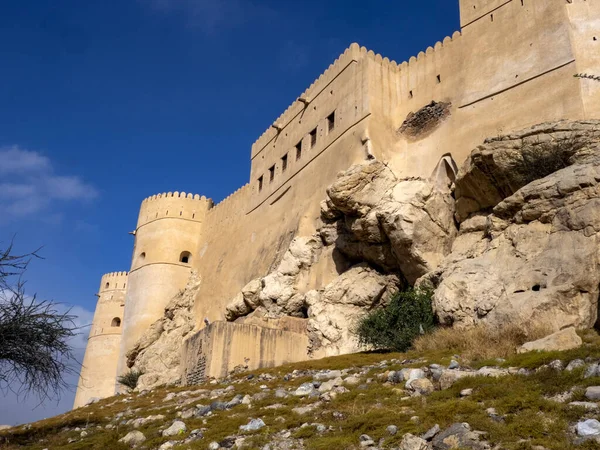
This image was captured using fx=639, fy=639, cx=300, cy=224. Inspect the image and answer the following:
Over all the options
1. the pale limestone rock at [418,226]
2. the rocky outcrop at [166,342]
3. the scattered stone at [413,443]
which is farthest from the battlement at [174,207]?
the scattered stone at [413,443]

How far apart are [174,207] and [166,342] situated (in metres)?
6.94

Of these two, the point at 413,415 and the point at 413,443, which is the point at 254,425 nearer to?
the point at 413,415

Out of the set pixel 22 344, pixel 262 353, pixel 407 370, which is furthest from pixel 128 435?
pixel 262 353

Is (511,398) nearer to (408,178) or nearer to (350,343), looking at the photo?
(350,343)

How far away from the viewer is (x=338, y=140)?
768 inches

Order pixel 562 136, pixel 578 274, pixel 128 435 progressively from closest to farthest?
pixel 128 435 < pixel 578 274 < pixel 562 136

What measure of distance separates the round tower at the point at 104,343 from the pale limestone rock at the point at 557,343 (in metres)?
25.5

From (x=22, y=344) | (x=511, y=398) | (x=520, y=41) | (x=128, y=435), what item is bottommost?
(x=128, y=435)

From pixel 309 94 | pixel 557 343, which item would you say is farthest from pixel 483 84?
pixel 557 343

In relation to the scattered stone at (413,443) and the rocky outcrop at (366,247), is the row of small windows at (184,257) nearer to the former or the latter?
the rocky outcrop at (366,247)

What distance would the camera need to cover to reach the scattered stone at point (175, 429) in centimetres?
752

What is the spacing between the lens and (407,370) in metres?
8.20

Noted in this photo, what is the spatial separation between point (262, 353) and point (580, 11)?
10769mm

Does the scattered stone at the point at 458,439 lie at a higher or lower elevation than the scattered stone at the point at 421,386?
lower
